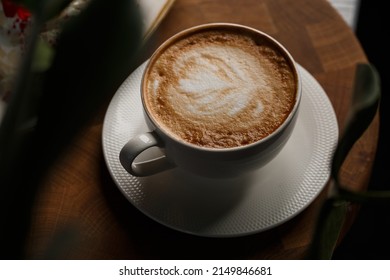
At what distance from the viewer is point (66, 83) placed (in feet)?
0.52

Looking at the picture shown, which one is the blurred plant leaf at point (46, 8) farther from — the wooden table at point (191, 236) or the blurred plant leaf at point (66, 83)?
the wooden table at point (191, 236)

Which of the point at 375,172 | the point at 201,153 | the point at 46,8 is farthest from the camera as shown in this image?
the point at 375,172

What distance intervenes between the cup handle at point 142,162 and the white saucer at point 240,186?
3cm

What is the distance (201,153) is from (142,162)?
9 centimetres

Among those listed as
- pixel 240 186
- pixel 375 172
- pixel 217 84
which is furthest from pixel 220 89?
pixel 375 172

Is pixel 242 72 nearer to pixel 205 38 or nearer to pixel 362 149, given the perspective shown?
pixel 205 38

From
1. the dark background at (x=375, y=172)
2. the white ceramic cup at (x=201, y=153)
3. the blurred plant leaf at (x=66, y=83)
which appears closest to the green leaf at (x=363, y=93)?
the blurred plant leaf at (x=66, y=83)

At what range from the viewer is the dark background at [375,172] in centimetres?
106

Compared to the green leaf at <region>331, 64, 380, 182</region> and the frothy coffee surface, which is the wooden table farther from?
the green leaf at <region>331, 64, 380, 182</region>

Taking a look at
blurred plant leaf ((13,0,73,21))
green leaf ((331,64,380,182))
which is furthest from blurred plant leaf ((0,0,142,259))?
green leaf ((331,64,380,182))

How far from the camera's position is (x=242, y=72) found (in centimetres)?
59

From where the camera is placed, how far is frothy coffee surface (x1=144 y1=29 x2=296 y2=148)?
56 centimetres

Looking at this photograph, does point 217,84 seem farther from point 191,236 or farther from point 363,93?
point 363,93
